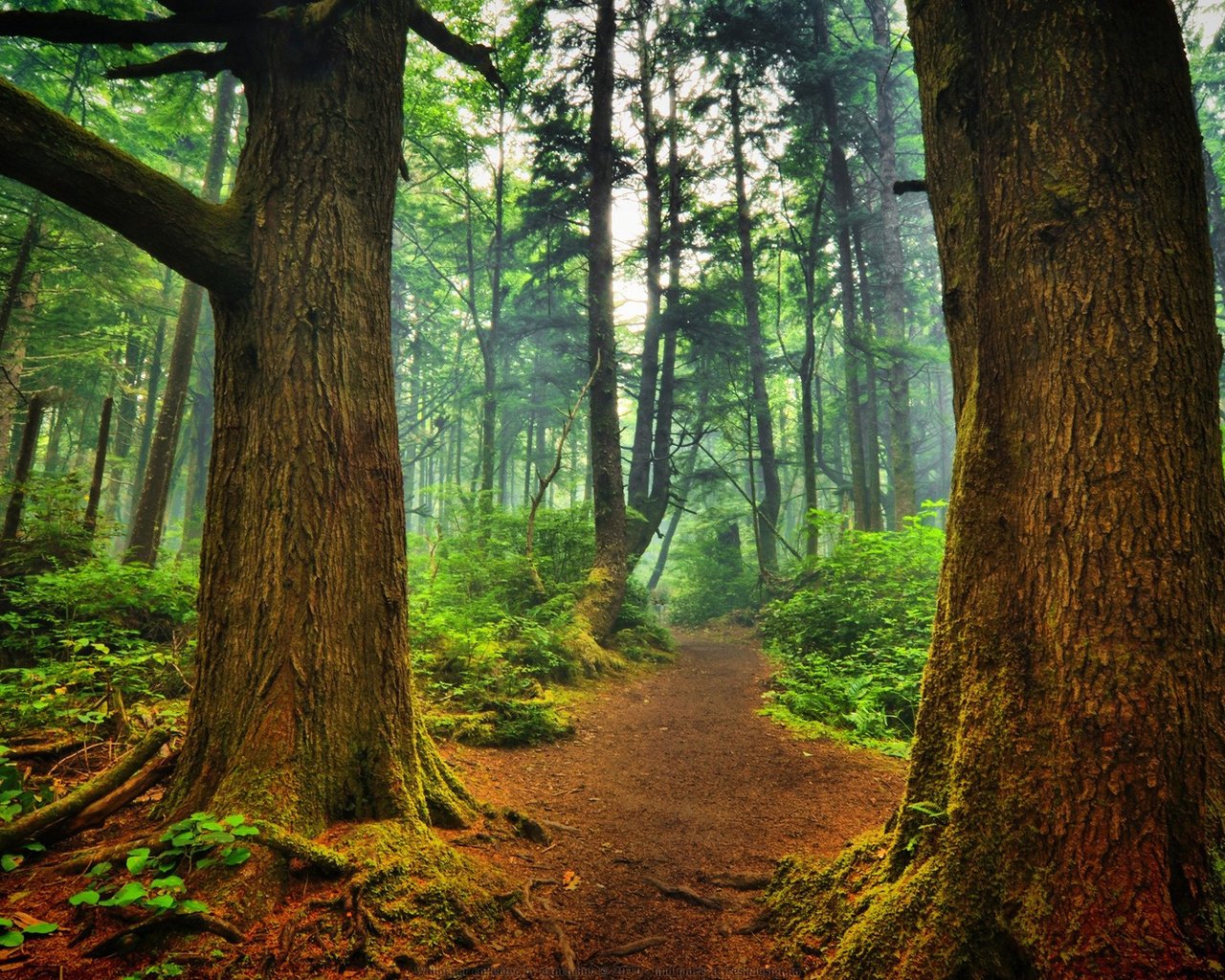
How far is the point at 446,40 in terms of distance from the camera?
4406 mm

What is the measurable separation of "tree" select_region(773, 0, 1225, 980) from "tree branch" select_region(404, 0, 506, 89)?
12.0 feet

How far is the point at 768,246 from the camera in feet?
56.8

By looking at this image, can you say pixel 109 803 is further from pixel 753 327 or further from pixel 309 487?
pixel 753 327

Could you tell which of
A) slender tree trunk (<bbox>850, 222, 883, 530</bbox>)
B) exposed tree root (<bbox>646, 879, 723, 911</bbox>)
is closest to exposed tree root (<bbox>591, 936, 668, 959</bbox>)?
exposed tree root (<bbox>646, 879, 723, 911</bbox>)

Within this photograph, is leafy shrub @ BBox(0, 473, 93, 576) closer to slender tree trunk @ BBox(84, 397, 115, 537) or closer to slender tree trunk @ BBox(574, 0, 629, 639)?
slender tree trunk @ BBox(84, 397, 115, 537)

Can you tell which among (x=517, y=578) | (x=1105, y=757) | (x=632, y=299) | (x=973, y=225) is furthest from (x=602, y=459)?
(x=1105, y=757)

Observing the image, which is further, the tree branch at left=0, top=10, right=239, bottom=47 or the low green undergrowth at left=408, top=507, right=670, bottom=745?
the low green undergrowth at left=408, top=507, right=670, bottom=745

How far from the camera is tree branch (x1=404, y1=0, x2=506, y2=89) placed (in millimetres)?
4148

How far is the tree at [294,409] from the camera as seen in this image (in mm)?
2908

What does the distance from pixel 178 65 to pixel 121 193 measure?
1683 millimetres

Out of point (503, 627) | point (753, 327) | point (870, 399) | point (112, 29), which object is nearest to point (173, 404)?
point (503, 627)

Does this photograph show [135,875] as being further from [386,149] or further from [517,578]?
[517,578]

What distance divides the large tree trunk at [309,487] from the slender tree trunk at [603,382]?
6815 mm

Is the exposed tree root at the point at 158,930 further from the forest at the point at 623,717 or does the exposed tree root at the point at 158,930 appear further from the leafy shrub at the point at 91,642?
the leafy shrub at the point at 91,642
